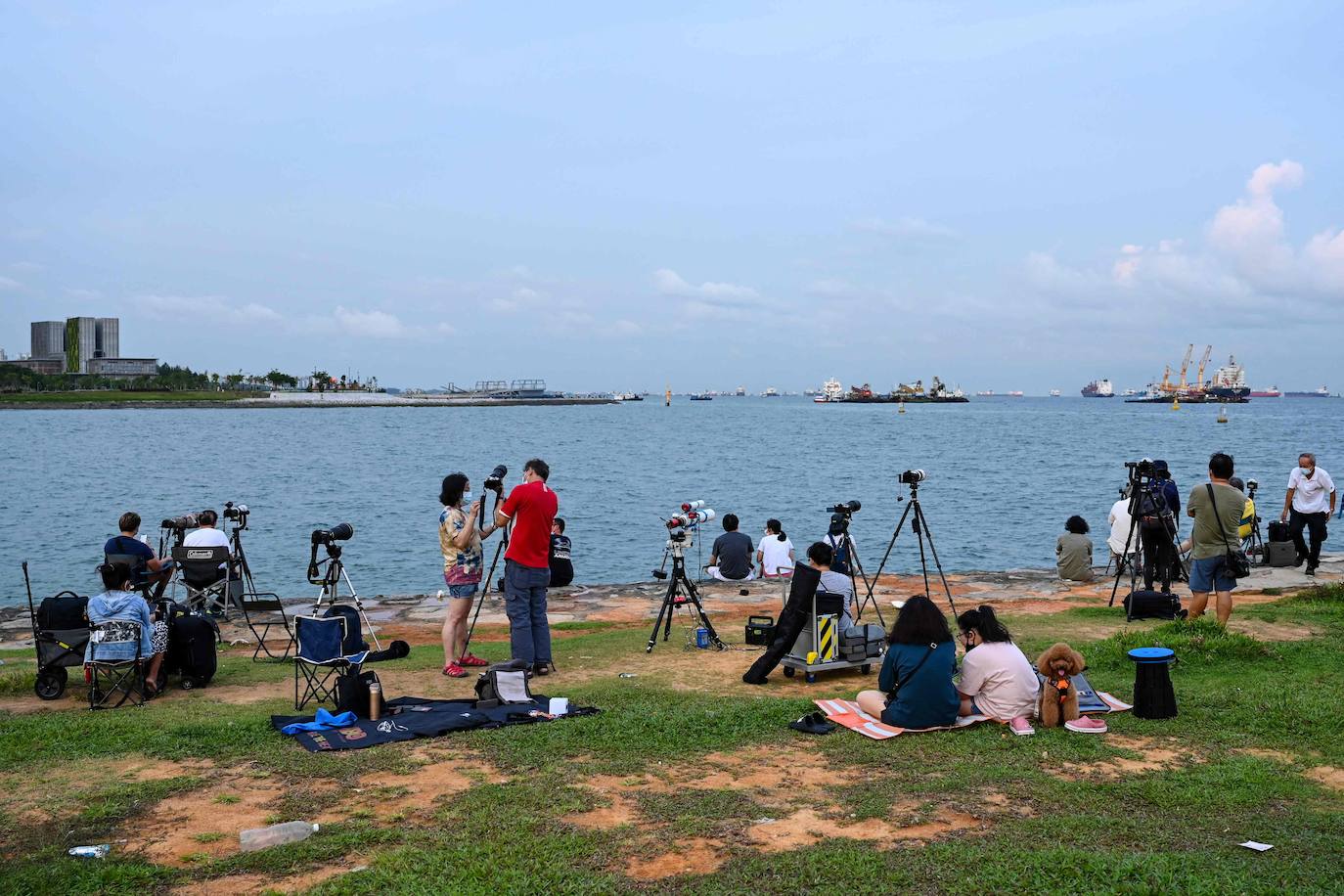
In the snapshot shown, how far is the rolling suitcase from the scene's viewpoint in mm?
8773

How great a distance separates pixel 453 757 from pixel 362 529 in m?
A: 25.4

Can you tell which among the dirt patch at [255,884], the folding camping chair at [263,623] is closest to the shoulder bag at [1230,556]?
the dirt patch at [255,884]

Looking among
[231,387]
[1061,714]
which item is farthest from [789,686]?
[231,387]

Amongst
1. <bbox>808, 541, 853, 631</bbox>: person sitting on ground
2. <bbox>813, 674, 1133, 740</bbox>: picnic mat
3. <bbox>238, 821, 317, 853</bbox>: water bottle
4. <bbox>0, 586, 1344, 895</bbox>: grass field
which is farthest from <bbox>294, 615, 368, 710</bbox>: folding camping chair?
<bbox>808, 541, 853, 631</bbox>: person sitting on ground

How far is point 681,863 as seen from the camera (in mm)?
4844

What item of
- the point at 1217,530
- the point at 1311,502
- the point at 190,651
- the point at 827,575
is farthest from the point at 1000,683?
the point at 1311,502

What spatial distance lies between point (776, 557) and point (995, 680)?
6.98m

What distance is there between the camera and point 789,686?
28.5 ft

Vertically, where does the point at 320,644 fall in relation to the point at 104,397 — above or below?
below

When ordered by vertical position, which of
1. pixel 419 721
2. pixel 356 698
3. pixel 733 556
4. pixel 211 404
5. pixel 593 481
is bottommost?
pixel 593 481

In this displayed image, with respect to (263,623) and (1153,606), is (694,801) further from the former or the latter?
(1153,606)

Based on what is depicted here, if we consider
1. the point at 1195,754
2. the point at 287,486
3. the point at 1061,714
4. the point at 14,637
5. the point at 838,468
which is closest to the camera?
the point at 1195,754

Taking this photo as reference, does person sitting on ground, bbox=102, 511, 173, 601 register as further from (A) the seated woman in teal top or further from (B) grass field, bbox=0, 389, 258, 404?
(B) grass field, bbox=0, 389, 258, 404

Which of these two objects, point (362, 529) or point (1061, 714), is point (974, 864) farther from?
point (362, 529)
